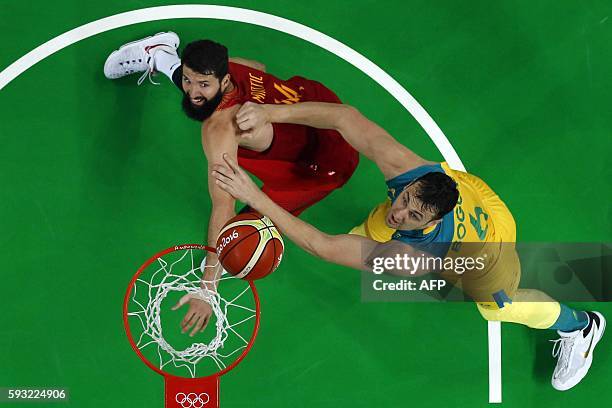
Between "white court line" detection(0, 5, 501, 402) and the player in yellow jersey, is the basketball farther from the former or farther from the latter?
"white court line" detection(0, 5, 501, 402)

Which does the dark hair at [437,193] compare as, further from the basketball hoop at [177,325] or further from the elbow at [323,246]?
the basketball hoop at [177,325]

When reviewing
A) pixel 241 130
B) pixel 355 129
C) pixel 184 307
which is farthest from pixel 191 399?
pixel 355 129

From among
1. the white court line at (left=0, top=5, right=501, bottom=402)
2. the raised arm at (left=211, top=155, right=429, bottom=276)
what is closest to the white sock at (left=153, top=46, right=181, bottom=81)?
the white court line at (left=0, top=5, right=501, bottom=402)

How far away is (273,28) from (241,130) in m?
1.47

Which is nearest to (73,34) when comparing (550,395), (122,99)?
(122,99)

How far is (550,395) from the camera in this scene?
5.18 meters

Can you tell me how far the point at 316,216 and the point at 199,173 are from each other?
0.94m

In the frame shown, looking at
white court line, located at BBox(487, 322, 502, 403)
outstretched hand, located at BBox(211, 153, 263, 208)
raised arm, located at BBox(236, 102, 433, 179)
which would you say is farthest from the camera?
white court line, located at BBox(487, 322, 502, 403)

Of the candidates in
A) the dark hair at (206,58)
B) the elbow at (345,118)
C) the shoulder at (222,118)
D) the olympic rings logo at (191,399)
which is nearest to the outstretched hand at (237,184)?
the shoulder at (222,118)

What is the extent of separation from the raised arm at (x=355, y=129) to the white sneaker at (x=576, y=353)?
6.12ft

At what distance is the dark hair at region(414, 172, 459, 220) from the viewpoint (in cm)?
399

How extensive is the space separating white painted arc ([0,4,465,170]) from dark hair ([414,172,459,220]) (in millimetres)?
1321

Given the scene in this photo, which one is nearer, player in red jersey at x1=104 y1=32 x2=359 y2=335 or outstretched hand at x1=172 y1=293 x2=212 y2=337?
player in red jersey at x1=104 y1=32 x2=359 y2=335

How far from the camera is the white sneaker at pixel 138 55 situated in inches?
200
